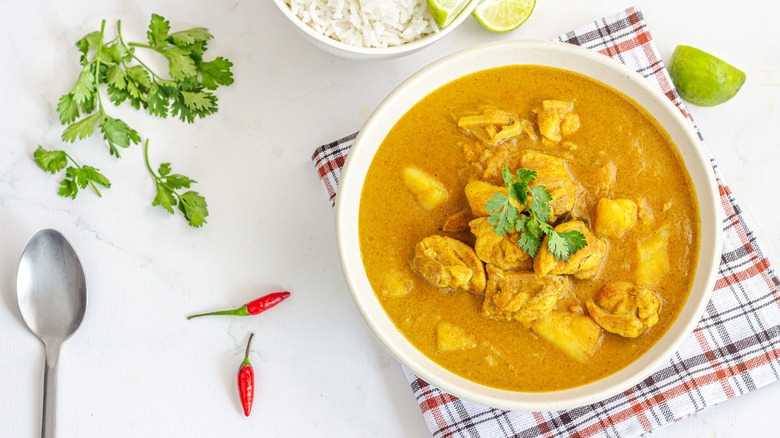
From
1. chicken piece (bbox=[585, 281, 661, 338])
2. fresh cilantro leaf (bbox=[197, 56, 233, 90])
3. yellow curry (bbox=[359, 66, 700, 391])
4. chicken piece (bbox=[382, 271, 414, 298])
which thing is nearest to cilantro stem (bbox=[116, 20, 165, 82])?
fresh cilantro leaf (bbox=[197, 56, 233, 90])

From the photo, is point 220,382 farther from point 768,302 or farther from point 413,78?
point 768,302

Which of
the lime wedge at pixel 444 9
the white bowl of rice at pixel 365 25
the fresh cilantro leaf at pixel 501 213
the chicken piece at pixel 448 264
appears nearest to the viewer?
the fresh cilantro leaf at pixel 501 213

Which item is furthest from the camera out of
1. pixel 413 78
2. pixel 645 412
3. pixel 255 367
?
pixel 255 367

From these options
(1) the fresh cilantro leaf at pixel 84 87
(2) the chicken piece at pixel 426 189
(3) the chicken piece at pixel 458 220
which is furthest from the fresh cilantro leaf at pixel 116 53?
(3) the chicken piece at pixel 458 220

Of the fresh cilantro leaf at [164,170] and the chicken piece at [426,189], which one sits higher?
the fresh cilantro leaf at [164,170]

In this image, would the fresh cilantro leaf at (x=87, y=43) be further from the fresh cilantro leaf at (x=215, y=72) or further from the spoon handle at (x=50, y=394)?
the spoon handle at (x=50, y=394)

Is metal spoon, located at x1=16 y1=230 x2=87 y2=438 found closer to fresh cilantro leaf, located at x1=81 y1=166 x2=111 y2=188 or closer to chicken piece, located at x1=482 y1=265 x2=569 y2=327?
fresh cilantro leaf, located at x1=81 y1=166 x2=111 y2=188

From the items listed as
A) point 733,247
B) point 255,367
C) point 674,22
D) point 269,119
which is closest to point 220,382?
point 255,367
